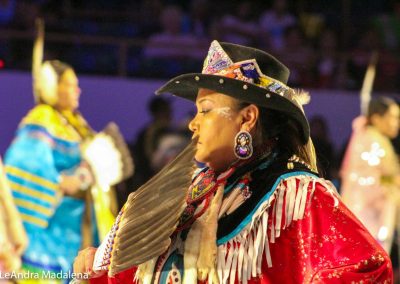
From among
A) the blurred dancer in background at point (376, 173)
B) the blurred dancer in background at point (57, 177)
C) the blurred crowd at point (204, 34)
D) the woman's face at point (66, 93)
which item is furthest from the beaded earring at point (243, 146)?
the blurred crowd at point (204, 34)

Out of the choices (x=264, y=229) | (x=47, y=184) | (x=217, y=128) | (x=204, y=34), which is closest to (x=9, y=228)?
(x=47, y=184)

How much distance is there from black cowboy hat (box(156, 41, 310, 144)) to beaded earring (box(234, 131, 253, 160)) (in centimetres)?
10

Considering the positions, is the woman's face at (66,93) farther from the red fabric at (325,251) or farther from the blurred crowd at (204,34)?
the red fabric at (325,251)

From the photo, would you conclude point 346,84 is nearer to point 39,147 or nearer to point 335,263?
point 39,147

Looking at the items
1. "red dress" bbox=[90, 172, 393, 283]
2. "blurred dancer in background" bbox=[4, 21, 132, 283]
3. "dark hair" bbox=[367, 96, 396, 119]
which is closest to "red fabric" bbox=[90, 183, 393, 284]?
"red dress" bbox=[90, 172, 393, 283]

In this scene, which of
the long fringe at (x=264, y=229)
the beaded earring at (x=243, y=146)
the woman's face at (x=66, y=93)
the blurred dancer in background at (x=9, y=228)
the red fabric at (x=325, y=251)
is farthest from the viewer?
the woman's face at (x=66, y=93)

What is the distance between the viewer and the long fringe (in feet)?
10.0

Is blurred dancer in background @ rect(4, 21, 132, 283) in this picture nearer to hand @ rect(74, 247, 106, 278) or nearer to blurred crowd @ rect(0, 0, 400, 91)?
blurred crowd @ rect(0, 0, 400, 91)

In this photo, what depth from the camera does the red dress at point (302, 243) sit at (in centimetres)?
295

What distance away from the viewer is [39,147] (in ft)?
22.6

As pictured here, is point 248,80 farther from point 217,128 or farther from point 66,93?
point 66,93

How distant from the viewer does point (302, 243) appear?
3012mm

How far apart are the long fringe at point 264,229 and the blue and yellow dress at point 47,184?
3.82m

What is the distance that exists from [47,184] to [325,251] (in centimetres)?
418
